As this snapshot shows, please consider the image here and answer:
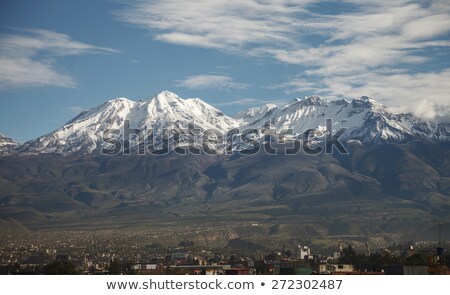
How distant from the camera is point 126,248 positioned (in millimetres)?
152250

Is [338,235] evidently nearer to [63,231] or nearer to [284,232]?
[284,232]

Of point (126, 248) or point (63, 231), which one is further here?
point (63, 231)

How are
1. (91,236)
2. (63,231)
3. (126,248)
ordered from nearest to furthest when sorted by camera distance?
1. (126,248)
2. (91,236)
3. (63,231)

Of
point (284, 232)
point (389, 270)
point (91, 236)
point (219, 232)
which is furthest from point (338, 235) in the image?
point (389, 270)

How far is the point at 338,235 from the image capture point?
181250 millimetres

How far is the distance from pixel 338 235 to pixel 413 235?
12.5 m

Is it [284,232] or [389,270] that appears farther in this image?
[284,232]
